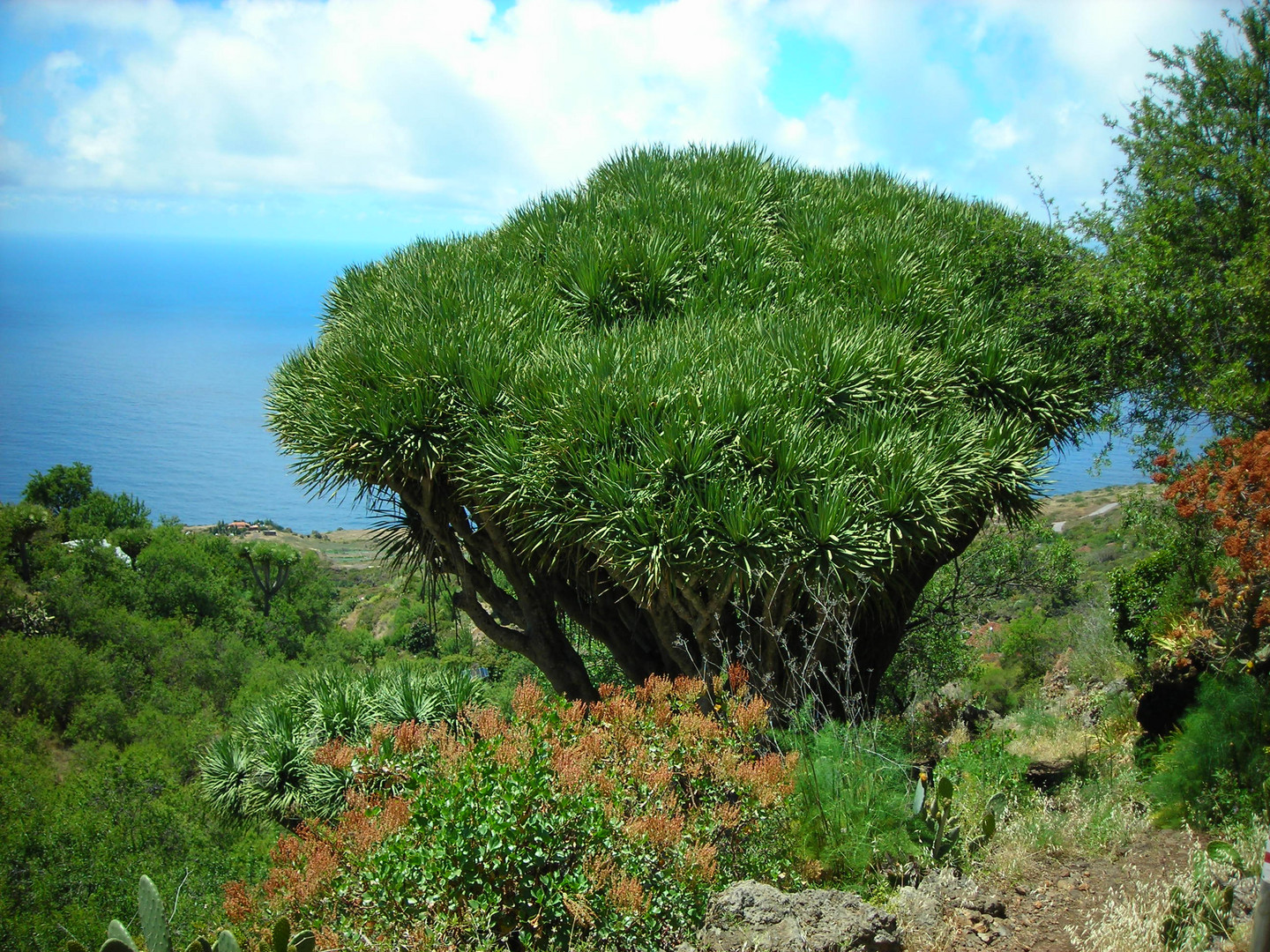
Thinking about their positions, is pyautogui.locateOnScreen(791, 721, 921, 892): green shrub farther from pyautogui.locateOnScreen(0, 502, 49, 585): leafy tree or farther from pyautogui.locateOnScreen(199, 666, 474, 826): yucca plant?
pyautogui.locateOnScreen(0, 502, 49, 585): leafy tree

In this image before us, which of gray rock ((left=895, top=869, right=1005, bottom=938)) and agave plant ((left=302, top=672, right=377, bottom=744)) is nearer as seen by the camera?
gray rock ((left=895, top=869, right=1005, bottom=938))

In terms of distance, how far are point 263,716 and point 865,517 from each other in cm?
631

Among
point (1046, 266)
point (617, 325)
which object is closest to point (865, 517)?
point (617, 325)

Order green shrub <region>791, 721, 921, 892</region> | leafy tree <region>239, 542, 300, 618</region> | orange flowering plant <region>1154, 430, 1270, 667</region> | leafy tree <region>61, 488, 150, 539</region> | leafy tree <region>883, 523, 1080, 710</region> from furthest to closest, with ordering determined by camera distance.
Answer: leafy tree <region>239, 542, 300, 618</region>, leafy tree <region>61, 488, 150, 539</region>, leafy tree <region>883, 523, 1080, 710</region>, orange flowering plant <region>1154, 430, 1270, 667</region>, green shrub <region>791, 721, 921, 892</region>

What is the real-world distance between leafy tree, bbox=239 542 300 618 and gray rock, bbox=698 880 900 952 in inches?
1759

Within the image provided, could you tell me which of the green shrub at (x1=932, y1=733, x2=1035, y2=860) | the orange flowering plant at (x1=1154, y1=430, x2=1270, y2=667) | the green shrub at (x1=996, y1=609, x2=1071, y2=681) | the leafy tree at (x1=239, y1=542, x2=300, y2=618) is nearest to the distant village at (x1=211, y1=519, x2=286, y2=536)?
the leafy tree at (x1=239, y1=542, x2=300, y2=618)

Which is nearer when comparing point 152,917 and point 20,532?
point 152,917

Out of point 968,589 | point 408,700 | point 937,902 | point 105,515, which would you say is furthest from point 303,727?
point 105,515

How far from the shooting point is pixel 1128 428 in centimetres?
814

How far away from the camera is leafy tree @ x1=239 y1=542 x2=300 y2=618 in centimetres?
4412

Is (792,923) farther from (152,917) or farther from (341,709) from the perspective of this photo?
(341,709)

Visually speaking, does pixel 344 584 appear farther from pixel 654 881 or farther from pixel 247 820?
pixel 654 881

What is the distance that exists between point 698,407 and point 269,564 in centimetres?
4327

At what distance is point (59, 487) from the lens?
1736 inches
